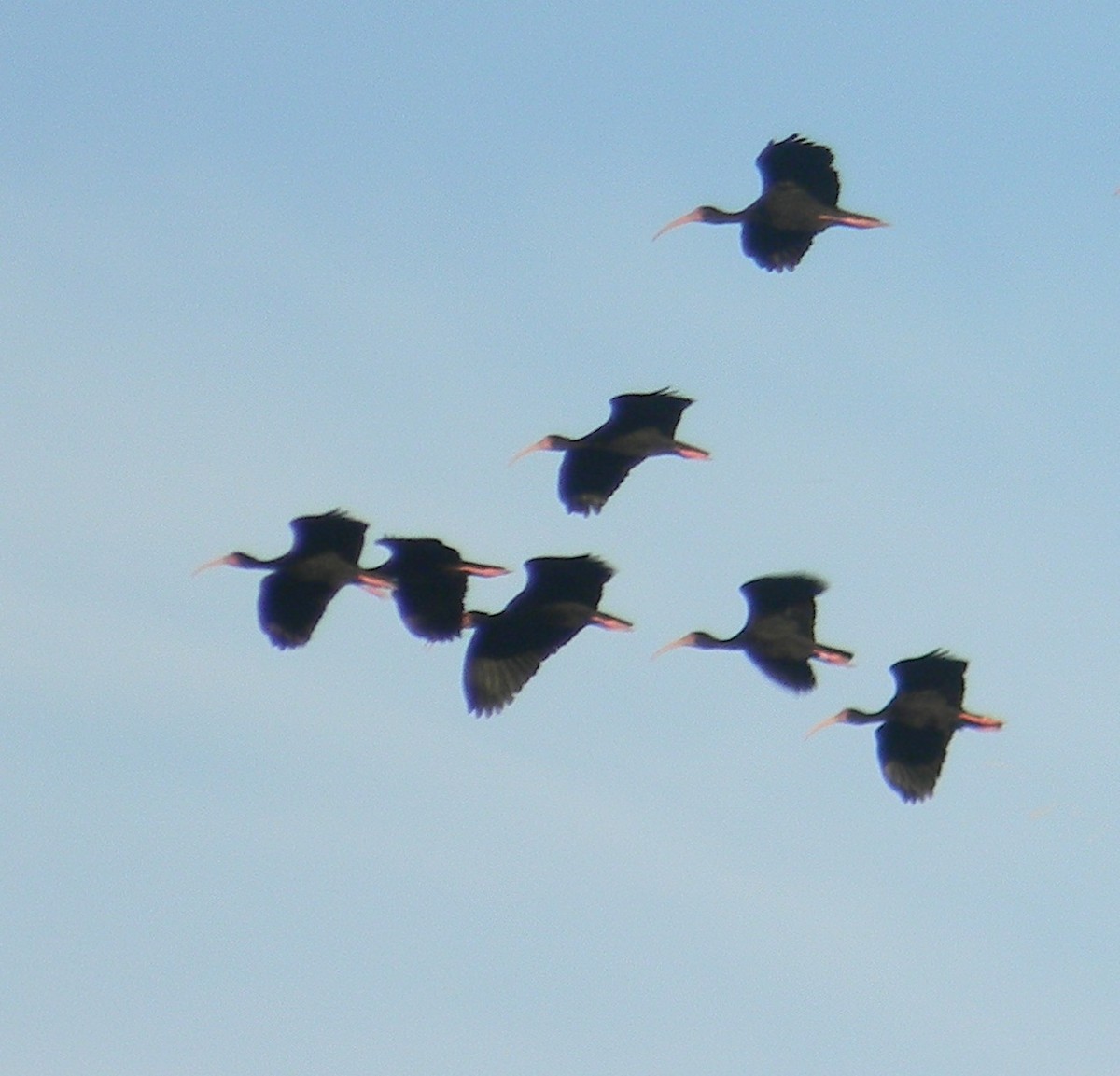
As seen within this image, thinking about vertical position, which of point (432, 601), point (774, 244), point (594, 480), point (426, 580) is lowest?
point (432, 601)

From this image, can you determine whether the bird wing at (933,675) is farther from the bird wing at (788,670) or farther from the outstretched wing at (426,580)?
the outstretched wing at (426,580)

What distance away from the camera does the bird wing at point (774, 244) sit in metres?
26.2

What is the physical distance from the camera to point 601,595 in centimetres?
2577

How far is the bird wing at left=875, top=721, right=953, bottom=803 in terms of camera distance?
82.9 feet

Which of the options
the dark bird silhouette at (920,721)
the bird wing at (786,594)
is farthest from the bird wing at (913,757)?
the bird wing at (786,594)

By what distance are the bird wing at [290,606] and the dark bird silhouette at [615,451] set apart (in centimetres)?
253

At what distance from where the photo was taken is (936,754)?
25.3m

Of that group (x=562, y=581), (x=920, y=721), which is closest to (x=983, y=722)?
(x=920, y=721)

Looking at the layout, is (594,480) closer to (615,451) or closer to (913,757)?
(615,451)

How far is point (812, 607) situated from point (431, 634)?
3.50 metres

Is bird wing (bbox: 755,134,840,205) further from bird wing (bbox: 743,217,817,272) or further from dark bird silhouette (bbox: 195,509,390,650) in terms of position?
dark bird silhouette (bbox: 195,509,390,650)

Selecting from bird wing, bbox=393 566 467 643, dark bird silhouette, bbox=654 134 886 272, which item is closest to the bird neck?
dark bird silhouette, bbox=654 134 886 272

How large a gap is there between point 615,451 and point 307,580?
10.4ft

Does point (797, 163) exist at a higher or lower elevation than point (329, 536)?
higher
